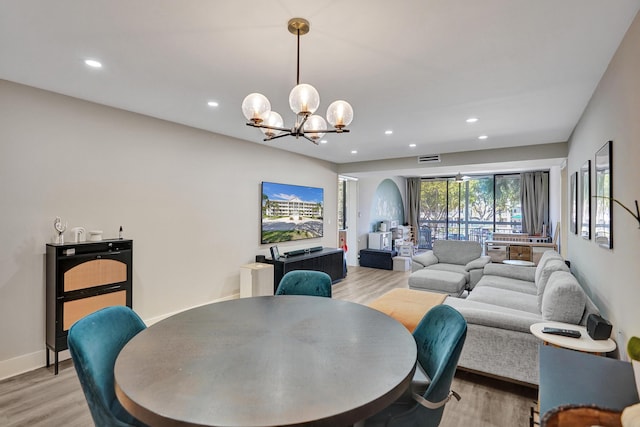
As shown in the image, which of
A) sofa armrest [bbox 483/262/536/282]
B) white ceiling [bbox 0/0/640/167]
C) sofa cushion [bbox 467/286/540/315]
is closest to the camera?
white ceiling [bbox 0/0/640/167]

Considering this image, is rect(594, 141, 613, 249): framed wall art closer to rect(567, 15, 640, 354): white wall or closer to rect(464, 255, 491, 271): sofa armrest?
rect(567, 15, 640, 354): white wall

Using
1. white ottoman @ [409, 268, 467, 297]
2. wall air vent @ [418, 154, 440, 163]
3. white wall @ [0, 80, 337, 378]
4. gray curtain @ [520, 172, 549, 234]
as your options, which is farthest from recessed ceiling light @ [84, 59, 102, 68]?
gray curtain @ [520, 172, 549, 234]

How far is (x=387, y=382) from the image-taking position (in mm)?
1177

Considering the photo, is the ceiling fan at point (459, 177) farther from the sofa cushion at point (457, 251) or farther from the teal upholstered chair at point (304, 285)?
the teal upholstered chair at point (304, 285)

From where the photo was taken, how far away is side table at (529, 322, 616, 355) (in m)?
2.04

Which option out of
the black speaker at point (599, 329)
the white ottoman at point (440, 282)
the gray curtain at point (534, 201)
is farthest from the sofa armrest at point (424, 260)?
the gray curtain at point (534, 201)

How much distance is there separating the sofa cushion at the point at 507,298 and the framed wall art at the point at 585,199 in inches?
34.8

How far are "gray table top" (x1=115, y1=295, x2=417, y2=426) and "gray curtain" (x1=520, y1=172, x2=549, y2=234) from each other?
9377 mm

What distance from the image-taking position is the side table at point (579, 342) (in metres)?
2.04

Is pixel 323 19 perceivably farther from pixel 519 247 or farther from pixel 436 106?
pixel 519 247

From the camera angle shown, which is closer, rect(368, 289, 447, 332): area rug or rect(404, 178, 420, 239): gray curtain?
rect(368, 289, 447, 332): area rug

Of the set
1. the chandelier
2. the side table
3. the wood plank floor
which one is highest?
the chandelier

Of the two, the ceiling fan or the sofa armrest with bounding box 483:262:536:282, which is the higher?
the ceiling fan

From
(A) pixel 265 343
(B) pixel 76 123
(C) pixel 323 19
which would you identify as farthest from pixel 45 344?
(C) pixel 323 19
